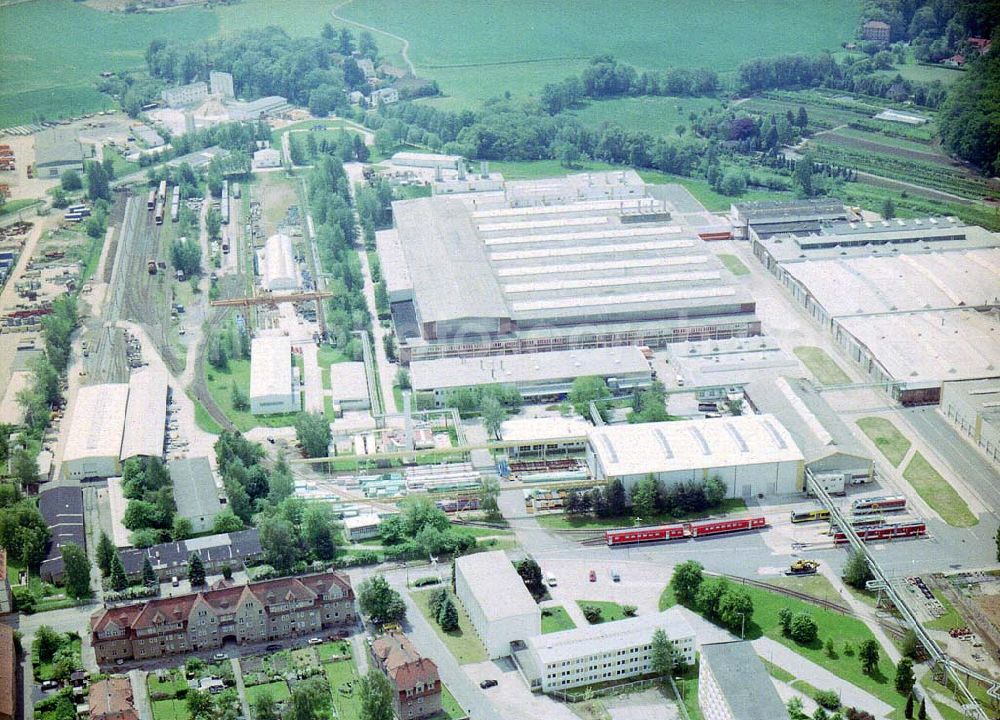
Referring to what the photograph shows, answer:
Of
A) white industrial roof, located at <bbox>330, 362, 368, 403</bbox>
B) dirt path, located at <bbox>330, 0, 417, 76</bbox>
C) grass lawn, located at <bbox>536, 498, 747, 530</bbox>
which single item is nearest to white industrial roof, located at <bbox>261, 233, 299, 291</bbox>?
white industrial roof, located at <bbox>330, 362, 368, 403</bbox>

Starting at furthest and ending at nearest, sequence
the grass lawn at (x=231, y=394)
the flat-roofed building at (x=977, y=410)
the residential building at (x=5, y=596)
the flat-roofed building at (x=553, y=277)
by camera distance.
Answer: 1. the flat-roofed building at (x=553, y=277)
2. the grass lawn at (x=231, y=394)
3. the flat-roofed building at (x=977, y=410)
4. the residential building at (x=5, y=596)

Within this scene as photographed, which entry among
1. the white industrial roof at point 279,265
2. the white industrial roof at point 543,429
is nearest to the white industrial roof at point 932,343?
the white industrial roof at point 543,429

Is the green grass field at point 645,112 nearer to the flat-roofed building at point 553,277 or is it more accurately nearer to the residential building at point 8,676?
the flat-roofed building at point 553,277

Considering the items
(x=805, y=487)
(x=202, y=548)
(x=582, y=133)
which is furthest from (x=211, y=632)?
(x=582, y=133)

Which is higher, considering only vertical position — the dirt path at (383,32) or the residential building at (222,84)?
the dirt path at (383,32)

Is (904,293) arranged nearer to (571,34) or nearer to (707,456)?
(707,456)

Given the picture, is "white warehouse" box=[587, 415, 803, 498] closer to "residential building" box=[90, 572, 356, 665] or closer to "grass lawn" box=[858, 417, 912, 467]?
"grass lawn" box=[858, 417, 912, 467]

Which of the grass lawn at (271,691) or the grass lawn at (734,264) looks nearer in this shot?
the grass lawn at (271,691)
